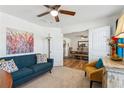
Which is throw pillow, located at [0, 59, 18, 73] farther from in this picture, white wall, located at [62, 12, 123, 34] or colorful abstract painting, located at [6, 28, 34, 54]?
white wall, located at [62, 12, 123, 34]

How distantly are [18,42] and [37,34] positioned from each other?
1.31 m

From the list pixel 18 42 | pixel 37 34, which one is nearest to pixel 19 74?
pixel 18 42

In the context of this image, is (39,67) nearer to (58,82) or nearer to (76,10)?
(58,82)

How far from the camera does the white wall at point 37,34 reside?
11.1ft

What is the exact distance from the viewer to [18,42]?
12.9 feet

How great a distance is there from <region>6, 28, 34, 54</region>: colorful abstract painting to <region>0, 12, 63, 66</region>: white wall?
15cm

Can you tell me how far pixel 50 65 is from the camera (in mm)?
4297

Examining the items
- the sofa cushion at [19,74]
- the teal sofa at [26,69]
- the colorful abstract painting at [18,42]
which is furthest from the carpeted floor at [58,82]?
the colorful abstract painting at [18,42]

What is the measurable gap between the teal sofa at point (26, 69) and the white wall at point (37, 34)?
1.96 feet

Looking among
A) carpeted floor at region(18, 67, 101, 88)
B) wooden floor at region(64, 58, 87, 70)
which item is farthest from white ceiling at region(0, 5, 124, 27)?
wooden floor at region(64, 58, 87, 70)

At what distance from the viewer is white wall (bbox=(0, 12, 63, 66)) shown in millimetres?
3373

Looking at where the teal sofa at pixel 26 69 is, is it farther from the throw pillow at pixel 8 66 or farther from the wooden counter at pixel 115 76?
the wooden counter at pixel 115 76
